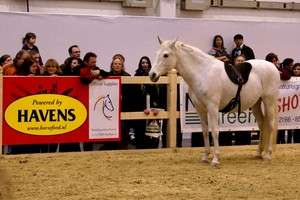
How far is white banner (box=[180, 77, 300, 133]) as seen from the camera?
388 inches

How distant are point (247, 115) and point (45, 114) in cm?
359

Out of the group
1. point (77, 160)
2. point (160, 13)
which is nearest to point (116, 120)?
point (77, 160)

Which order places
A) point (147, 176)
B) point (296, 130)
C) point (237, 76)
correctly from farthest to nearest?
point (296, 130) < point (237, 76) < point (147, 176)

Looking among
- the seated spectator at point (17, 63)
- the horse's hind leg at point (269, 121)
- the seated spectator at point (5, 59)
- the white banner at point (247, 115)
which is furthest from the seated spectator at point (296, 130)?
the seated spectator at point (5, 59)

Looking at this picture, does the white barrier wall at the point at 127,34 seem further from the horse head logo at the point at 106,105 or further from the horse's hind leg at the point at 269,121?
the horse's hind leg at the point at 269,121

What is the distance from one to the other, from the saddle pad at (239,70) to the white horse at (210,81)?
0.17ft

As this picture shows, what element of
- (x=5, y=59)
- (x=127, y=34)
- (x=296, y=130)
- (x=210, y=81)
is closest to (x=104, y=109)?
(x=210, y=81)

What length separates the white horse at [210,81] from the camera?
830 centimetres

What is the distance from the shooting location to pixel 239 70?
869cm

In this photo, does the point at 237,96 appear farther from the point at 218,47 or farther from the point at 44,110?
the point at 218,47

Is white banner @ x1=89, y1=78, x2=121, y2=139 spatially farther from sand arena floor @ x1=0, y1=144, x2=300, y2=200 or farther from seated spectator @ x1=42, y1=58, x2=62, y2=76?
seated spectator @ x1=42, y1=58, x2=62, y2=76

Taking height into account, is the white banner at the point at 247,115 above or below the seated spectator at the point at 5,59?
below

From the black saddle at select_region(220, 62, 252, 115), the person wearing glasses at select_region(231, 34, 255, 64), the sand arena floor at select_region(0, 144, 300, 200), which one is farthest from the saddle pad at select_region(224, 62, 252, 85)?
the person wearing glasses at select_region(231, 34, 255, 64)

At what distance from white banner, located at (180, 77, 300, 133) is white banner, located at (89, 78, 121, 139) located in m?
1.14
